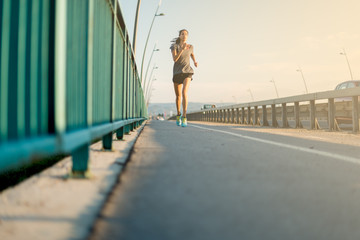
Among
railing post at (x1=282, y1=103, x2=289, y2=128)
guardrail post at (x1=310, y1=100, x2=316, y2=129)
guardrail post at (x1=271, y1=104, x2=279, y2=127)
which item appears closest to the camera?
guardrail post at (x1=310, y1=100, x2=316, y2=129)

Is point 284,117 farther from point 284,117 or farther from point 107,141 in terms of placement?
point 107,141

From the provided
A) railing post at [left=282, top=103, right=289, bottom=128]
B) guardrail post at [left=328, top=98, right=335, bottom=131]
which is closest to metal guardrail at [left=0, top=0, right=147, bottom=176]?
guardrail post at [left=328, top=98, right=335, bottom=131]

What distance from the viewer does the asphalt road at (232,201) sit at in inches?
60.3

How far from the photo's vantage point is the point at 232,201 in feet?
6.40

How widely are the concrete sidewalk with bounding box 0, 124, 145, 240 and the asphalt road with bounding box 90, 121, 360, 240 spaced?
0.27ft

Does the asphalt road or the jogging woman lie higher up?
the jogging woman

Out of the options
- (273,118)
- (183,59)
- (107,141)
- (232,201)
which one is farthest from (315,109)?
(232,201)

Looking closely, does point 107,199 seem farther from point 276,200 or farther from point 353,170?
point 353,170

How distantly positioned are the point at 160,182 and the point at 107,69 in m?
2.03

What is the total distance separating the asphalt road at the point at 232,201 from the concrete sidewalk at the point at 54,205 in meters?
0.08

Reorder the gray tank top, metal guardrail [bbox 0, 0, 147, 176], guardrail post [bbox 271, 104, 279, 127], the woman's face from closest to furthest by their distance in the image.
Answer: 1. metal guardrail [bbox 0, 0, 147, 176]
2. the woman's face
3. the gray tank top
4. guardrail post [bbox 271, 104, 279, 127]

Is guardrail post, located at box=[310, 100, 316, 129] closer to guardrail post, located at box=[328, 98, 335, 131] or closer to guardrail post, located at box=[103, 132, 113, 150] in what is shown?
guardrail post, located at box=[328, 98, 335, 131]

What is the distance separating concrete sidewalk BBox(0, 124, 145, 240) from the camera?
1445 millimetres

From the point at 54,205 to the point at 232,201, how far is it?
1.00 meters
